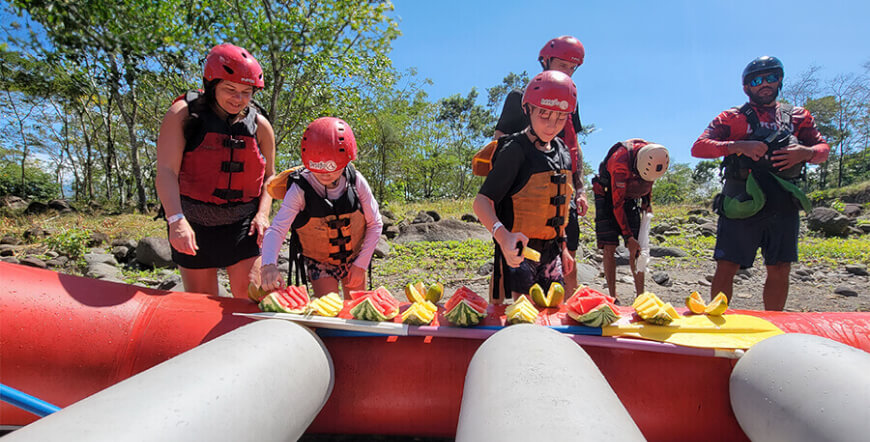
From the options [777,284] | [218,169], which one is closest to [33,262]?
[218,169]

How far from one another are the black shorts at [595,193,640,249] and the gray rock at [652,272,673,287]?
256cm

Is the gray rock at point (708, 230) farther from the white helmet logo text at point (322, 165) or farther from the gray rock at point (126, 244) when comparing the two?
the gray rock at point (126, 244)

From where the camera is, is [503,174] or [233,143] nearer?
[503,174]

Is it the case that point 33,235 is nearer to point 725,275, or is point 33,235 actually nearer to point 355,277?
point 355,277

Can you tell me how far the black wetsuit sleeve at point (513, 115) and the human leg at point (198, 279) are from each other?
2.21 meters

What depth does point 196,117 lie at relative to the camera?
2.41m

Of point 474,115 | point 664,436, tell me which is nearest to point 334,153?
point 664,436

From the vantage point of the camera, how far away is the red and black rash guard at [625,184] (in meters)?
3.74

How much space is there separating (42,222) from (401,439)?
13.7 m

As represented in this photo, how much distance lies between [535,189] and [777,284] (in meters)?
2.31

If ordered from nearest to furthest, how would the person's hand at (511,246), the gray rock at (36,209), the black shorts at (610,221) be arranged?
the person's hand at (511,246) → the black shorts at (610,221) → the gray rock at (36,209)

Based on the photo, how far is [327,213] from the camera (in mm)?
2455

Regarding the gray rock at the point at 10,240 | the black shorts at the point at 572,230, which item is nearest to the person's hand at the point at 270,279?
the black shorts at the point at 572,230

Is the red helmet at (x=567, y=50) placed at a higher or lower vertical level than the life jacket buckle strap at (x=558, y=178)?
higher
